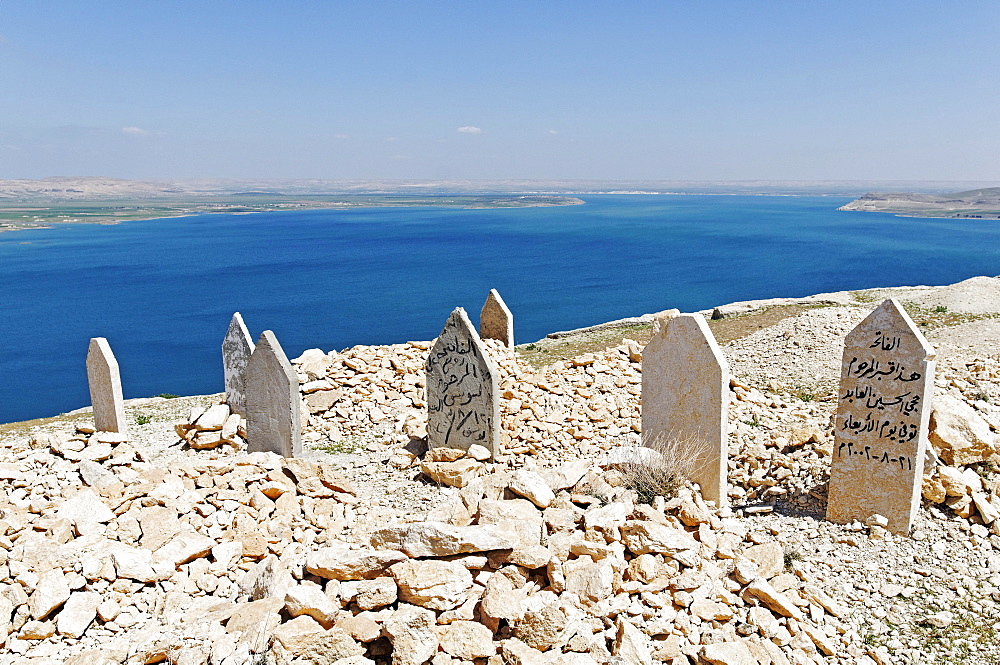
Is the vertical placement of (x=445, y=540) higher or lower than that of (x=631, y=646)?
higher

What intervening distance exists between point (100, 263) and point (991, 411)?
8574cm

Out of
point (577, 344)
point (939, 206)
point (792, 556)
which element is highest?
point (939, 206)

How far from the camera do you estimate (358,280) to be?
64.4 m

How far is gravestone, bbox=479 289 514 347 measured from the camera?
14.2 meters

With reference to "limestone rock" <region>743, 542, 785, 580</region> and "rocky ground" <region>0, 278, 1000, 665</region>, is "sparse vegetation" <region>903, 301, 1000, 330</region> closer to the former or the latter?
"rocky ground" <region>0, 278, 1000, 665</region>

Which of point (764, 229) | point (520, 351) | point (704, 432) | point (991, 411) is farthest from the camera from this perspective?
point (764, 229)

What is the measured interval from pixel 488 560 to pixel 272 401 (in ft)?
16.0

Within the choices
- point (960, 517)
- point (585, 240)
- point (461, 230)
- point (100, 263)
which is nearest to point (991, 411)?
point (960, 517)

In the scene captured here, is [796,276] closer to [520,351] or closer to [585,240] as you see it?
[585,240]

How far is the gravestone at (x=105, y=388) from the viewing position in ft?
30.3

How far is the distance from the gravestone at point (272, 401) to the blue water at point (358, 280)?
23646 millimetres

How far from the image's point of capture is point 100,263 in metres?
77.2

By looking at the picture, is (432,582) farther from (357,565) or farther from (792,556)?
(792,556)

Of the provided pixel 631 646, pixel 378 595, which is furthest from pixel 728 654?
pixel 378 595
